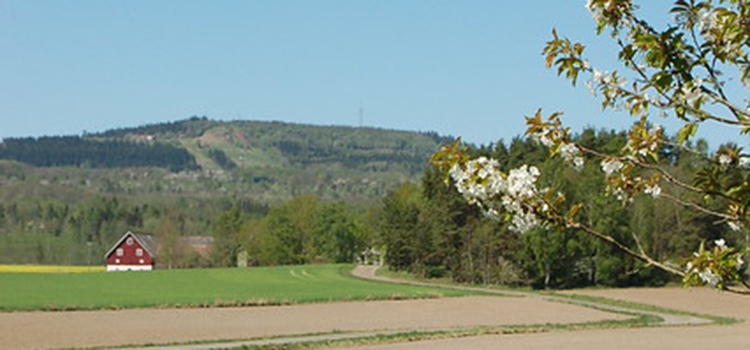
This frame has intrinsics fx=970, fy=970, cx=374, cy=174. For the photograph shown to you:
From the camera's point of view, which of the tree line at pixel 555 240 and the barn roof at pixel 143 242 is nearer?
the tree line at pixel 555 240

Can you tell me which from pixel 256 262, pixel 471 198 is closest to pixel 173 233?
pixel 256 262

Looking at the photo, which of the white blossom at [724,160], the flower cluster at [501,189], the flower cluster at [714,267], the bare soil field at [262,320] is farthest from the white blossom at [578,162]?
the bare soil field at [262,320]

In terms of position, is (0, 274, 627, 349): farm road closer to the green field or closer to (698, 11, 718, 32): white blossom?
the green field

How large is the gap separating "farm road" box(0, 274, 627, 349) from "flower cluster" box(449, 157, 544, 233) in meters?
28.1

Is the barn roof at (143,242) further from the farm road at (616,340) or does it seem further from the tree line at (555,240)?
the farm road at (616,340)

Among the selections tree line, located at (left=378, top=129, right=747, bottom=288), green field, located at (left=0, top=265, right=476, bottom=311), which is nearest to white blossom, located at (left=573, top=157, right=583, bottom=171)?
green field, located at (left=0, top=265, right=476, bottom=311)

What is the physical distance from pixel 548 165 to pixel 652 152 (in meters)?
71.1

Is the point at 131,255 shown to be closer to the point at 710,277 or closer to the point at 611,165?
the point at 611,165

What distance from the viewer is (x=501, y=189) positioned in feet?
21.1

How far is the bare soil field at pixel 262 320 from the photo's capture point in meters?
36.8

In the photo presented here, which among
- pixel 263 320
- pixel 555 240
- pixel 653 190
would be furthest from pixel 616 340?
pixel 555 240

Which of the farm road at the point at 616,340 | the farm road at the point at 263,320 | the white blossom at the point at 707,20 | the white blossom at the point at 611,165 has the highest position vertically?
the white blossom at the point at 707,20

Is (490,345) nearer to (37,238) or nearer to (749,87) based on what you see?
(749,87)

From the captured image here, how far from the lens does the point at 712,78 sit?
224 inches
